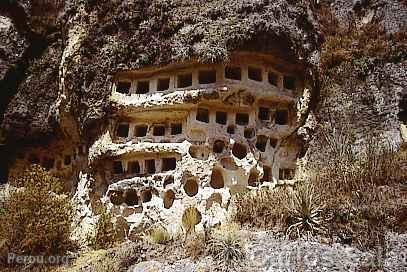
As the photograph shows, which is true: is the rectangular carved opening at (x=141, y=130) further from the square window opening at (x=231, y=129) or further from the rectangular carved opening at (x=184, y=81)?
the square window opening at (x=231, y=129)

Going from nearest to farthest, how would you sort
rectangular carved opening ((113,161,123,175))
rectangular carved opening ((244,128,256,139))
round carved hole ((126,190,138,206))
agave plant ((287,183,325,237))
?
agave plant ((287,183,325,237))
round carved hole ((126,190,138,206))
rectangular carved opening ((244,128,256,139))
rectangular carved opening ((113,161,123,175))

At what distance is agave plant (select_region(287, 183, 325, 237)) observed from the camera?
1395 centimetres

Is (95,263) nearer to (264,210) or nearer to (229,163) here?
(264,210)

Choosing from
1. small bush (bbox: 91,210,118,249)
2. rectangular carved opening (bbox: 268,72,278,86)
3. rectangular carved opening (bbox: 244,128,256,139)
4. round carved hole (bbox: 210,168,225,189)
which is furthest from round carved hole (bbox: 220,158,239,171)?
small bush (bbox: 91,210,118,249)

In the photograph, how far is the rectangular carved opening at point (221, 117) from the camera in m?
19.1

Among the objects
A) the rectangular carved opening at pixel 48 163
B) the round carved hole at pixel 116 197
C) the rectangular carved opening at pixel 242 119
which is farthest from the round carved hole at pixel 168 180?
the rectangular carved opening at pixel 48 163

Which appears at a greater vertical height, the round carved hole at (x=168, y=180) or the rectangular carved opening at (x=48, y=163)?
the rectangular carved opening at (x=48, y=163)

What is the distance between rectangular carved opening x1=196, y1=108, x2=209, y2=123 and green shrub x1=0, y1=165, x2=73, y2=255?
Result: 5.06 meters

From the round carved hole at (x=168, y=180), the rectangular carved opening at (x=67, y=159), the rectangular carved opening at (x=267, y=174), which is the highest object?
the rectangular carved opening at (x=67, y=159)

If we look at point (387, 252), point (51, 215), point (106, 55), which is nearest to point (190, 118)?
point (106, 55)

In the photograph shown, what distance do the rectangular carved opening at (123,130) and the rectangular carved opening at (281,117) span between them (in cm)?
511

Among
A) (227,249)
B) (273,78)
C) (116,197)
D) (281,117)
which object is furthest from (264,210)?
(273,78)

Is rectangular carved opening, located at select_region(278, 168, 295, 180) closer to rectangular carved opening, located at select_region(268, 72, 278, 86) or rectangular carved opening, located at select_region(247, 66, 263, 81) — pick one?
rectangular carved opening, located at select_region(268, 72, 278, 86)

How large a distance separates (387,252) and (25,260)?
10018mm
